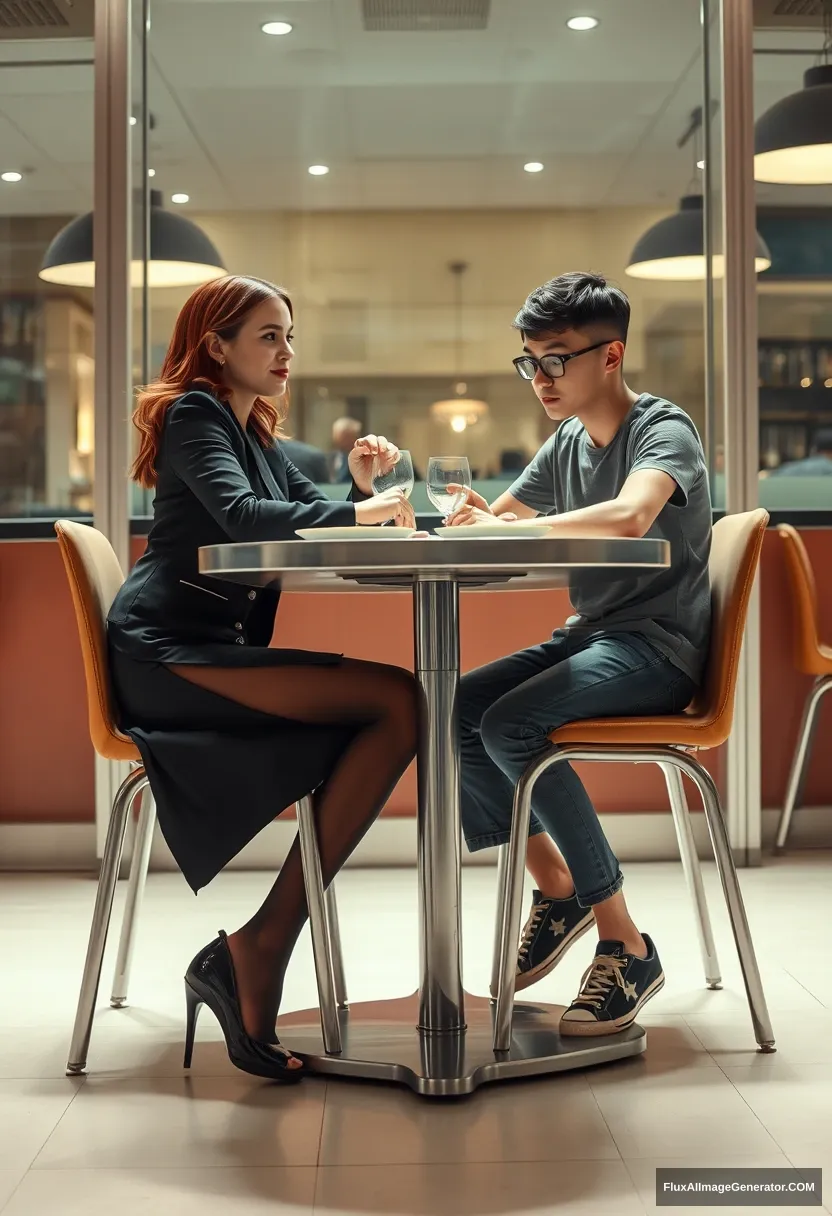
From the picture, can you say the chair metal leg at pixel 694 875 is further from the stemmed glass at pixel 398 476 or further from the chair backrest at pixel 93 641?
the chair backrest at pixel 93 641

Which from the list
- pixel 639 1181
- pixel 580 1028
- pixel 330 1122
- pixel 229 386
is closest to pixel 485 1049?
pixel 580 1028

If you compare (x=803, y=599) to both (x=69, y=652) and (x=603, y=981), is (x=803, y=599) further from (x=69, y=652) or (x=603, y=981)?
(x=69, y=652)

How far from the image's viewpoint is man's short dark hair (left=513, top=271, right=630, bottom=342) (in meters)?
2.06

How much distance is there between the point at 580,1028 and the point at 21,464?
7.98ft

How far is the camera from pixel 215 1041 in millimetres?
2031

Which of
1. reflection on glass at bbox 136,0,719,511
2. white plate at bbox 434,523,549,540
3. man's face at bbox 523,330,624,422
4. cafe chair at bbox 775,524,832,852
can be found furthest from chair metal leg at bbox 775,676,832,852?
white plate at bbox 434,523,549,540

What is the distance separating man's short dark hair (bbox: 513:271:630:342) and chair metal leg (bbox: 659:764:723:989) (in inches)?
29.8

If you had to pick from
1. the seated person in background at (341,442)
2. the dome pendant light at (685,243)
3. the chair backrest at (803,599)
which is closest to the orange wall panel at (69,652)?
the chair backrest at (803,599)

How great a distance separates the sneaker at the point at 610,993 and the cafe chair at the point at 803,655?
1682 mm

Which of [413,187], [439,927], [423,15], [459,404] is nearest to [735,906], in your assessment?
[439,927]

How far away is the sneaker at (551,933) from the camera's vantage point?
2.11 meters

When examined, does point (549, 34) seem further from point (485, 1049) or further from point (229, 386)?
point (485, 1049)

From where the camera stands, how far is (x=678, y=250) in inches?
147

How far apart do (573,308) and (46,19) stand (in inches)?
88.1
